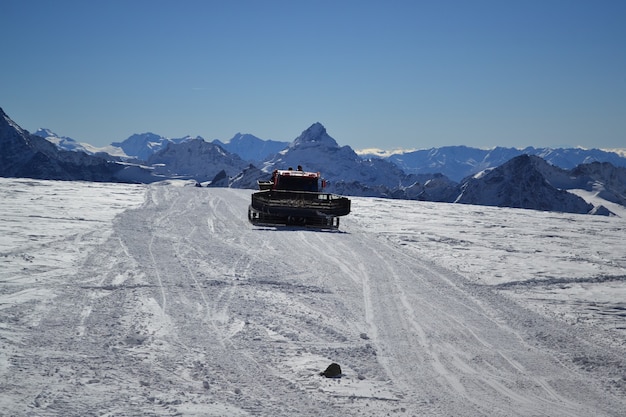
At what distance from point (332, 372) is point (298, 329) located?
5.41 feet

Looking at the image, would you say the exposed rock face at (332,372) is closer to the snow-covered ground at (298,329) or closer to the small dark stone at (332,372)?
the small dark stone at (332,372)

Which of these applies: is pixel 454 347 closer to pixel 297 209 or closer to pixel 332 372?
pixel 332 372

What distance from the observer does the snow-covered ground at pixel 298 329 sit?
5281 millimetres

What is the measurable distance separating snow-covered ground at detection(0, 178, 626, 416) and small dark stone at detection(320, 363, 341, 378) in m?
0.10

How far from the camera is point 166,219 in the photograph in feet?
67.5

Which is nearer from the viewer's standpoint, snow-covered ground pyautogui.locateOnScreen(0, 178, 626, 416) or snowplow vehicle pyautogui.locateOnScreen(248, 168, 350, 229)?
snow-covered ground pyautogui.locateOnScreen(0, 178, 626, 416)

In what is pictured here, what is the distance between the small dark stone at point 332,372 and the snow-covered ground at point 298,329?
0.10 metres

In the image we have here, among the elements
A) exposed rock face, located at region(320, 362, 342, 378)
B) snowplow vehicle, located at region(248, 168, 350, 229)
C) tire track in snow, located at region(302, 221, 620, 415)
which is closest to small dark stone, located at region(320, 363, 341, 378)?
exposed rock face, located at region(320, 362, 342, 378)

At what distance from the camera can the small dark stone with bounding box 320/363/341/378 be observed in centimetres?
586

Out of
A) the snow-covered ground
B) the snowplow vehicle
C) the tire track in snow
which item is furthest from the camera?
the snowplow vehicle

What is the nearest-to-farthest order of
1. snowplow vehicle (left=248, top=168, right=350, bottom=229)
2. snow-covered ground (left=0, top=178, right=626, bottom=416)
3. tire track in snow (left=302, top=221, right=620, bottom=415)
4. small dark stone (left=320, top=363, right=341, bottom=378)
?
1. snow-covered ground (left=0, top=178, right=626, bottom=416)
2. tire track in snow (left=302, top=221, right=620, bottom=415)
3. small dark stone (left=320, top=363, right=341, bottom=378)
4. snowplow vehicle (left=248, top=168, right=350, bottom=229)

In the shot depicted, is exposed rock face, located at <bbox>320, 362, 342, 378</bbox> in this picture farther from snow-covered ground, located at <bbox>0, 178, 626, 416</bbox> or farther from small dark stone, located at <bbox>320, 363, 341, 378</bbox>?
snow-covered ground, located at <bbox>0, 178, 626, 416</bbox>

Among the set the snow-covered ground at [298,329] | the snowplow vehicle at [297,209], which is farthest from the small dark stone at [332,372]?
the snowplow vehicle at [297,209]

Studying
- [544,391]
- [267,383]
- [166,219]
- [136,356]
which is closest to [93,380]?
[136,356]
